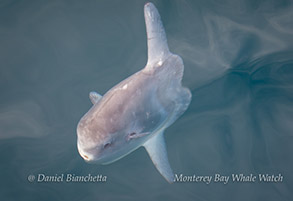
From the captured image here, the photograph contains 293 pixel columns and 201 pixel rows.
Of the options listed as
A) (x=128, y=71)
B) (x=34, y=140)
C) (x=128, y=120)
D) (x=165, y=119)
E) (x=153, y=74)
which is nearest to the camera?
(x=128, y=120)

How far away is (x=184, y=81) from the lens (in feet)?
15.2

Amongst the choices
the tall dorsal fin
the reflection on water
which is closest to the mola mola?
the tall dorsal fin

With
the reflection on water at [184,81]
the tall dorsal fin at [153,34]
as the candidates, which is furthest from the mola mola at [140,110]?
the reflection on water at [184,81]

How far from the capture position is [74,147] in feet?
14.4

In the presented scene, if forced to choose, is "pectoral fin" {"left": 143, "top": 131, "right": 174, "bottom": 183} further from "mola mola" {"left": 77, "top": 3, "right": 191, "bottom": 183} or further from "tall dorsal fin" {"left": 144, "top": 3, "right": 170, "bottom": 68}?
"tall dorsal fin" {"left": 144, "top": 3, "right": 170, "bottom": 68}

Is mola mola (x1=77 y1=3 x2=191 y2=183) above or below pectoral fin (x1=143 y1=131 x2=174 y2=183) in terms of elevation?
above

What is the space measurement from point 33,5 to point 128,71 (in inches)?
90.6

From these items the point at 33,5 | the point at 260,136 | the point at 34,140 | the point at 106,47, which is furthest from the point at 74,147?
the point at 260,136

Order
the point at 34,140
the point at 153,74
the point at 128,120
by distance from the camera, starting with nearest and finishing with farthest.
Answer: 1. the point at 128,120
2. the point at 153,74
3. the point at 34,140

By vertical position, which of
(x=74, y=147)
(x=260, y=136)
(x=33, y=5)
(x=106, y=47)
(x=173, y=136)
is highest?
(x=33, y=5)

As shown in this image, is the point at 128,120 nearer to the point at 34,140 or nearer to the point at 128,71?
the point at 128,71

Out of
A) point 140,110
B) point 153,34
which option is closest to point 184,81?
point 153,34

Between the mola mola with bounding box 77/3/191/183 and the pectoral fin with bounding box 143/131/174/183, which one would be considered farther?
the pectoral fin with bounding box 143/131/174/183

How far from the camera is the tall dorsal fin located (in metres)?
3.27
